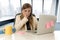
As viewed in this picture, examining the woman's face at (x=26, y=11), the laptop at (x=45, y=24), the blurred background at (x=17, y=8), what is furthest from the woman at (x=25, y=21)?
the blurred background at (x=17, y=8)

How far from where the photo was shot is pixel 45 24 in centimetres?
173

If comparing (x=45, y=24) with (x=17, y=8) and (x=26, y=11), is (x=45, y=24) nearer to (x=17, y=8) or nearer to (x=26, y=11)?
(x=26, y=11)

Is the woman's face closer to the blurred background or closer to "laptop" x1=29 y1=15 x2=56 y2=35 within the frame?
"laptop" x1=29 y1=15 x2=56 y2=35

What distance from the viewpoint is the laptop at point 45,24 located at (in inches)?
66.4

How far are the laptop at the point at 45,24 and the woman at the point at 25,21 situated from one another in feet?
1.27

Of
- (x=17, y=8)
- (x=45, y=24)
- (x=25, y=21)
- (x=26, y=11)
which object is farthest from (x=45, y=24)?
(x=17, y=8)

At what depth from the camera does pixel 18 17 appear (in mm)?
2227

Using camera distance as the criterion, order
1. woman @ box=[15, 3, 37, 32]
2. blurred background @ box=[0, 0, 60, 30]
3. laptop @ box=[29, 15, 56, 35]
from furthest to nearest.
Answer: blurred background @ box=[0, 0, 60, 30] → woman @ box=[15, 3, 37, 32] → laptop @ box=[29, 15, 56, 35]

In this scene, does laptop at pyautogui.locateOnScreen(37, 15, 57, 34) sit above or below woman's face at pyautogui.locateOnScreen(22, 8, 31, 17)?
below

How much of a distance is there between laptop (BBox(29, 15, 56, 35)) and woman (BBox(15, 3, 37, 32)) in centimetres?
39

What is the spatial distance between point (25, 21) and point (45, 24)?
44 cm

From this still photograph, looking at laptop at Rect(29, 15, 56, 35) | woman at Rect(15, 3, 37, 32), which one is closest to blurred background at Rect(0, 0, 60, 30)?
woman at Rect(15, 3, 37, 32)

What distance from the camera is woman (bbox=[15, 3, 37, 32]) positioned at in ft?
6.76

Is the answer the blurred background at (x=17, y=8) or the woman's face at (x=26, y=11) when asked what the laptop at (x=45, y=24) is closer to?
the woman's face at (x=26, y=11)
